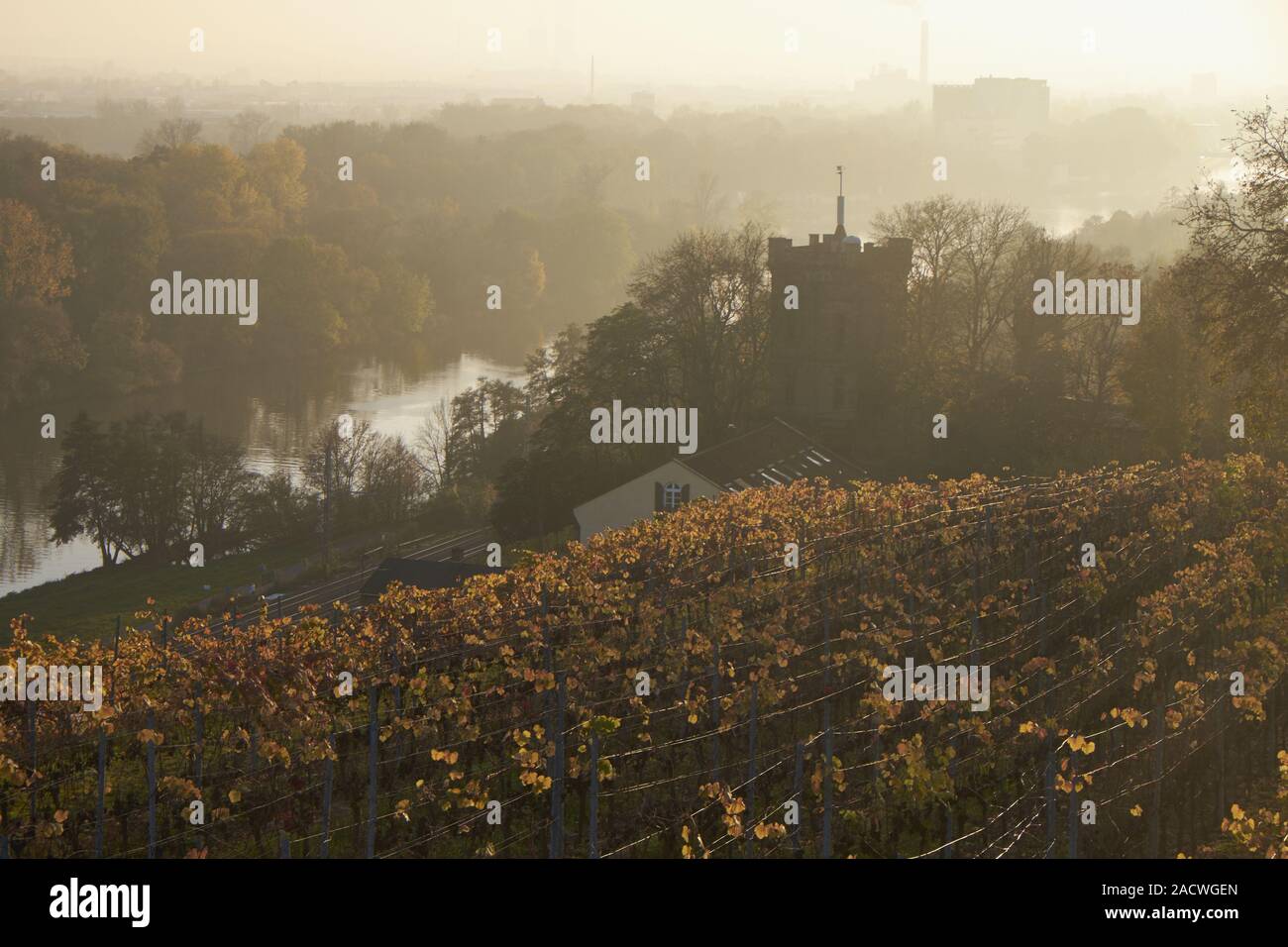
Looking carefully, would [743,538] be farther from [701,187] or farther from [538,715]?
[701,187]

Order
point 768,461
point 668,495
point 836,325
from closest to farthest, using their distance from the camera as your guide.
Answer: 1. point 668,495
2. point 768,461
3. point 836,325
